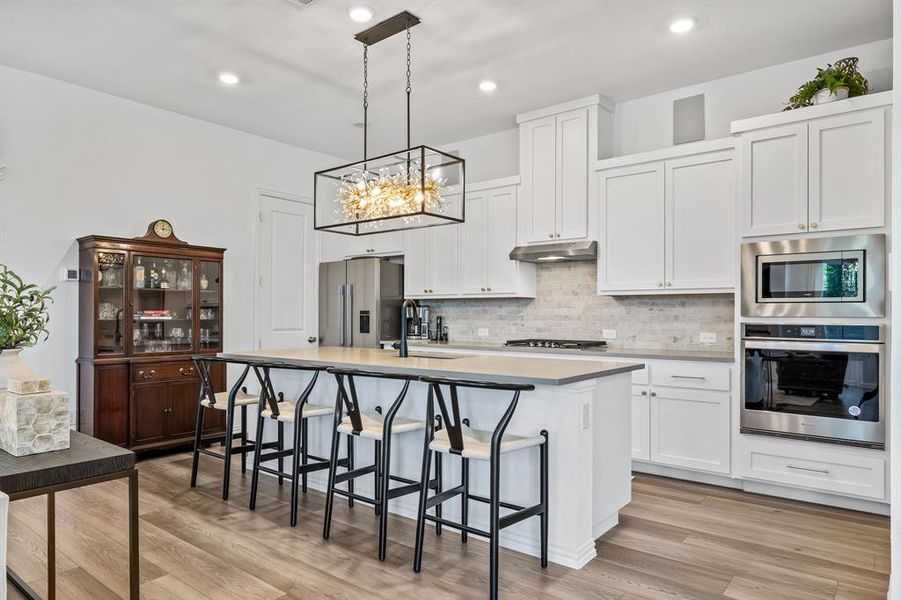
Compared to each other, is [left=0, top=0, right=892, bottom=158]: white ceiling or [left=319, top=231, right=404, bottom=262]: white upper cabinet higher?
[left=0, top=0, right=892, bottom=158]: white ceiling

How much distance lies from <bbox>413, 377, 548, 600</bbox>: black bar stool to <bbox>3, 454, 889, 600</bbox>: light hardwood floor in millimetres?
209

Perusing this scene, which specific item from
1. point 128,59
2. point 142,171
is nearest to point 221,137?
point 142,171

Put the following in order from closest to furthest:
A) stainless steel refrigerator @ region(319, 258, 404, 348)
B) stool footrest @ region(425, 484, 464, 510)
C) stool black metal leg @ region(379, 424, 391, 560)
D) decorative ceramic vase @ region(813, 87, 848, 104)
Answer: stool footrest @ region(425, 484, 464, 510) < stool black metal leg @ region(379, 424, 391, 560) < decorative ceramic vase @ region(813, 87, 848, 104) < stainless steel refrigerator @ region(319, 258, 404, 348)

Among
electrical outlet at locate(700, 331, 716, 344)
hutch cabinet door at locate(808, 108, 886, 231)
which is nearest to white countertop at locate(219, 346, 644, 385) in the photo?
electrical outlet at locate(700, 331, 716, 344)

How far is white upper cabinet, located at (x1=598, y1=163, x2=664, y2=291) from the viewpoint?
447 cm

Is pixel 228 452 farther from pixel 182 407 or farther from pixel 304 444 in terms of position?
pixel 182 407

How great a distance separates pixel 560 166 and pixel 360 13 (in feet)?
7.26

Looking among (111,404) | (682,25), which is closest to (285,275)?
(111,404)

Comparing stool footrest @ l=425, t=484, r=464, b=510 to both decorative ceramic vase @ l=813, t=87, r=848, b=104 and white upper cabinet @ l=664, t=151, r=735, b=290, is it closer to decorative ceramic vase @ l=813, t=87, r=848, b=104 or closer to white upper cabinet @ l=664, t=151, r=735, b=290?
white upper cabinet @ l=664, t=151, r=735, b=290

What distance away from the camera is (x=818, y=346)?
3.57 m

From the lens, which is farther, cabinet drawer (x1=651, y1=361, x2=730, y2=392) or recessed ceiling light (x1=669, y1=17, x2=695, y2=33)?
cabinet drawer (x1=651, y1=361, x2=730, y2=392)

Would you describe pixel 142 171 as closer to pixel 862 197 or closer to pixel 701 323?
pixel 701 323

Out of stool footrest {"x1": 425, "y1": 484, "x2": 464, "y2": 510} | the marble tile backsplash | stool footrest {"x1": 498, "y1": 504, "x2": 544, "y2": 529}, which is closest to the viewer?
stool footrest {"x1": 498, "y1": 504, "x2": 544, "y2": 529}

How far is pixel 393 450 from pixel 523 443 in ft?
3.78
